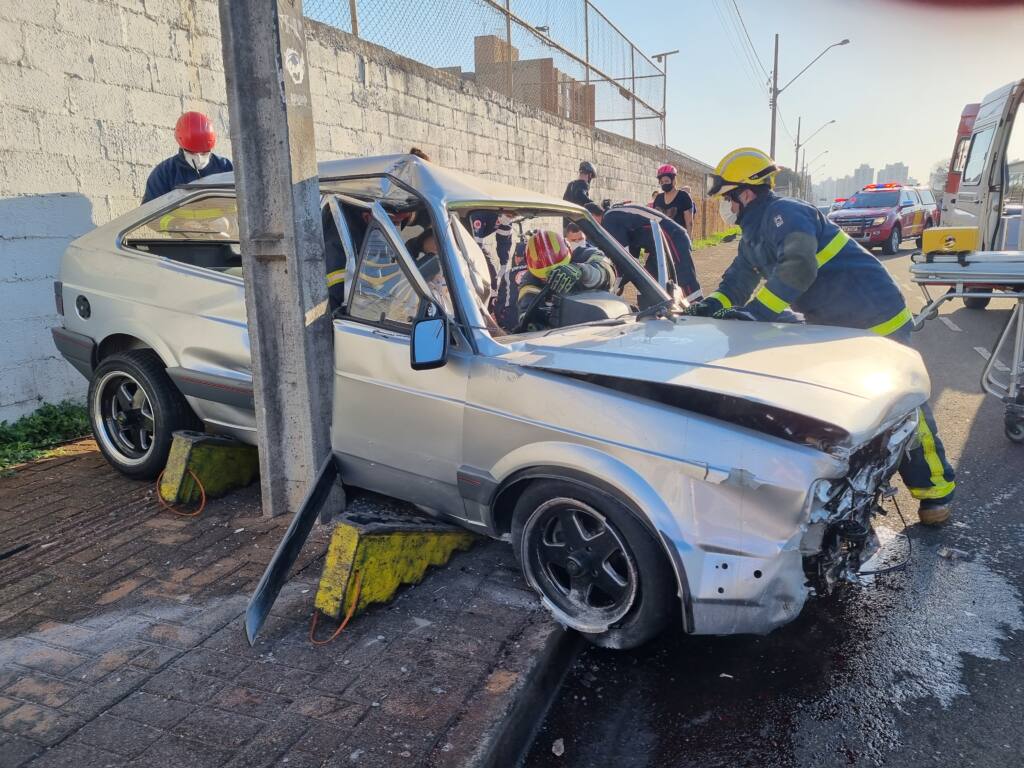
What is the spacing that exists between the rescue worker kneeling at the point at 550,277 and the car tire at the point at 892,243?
1898cm

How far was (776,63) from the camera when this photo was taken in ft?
122

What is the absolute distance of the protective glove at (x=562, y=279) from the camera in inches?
149

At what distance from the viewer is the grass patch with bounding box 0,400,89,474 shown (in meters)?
4.98

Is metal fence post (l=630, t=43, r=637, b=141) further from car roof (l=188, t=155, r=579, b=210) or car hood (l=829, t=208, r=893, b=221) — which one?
car roof (l=188, t=155, r=579, b=210)

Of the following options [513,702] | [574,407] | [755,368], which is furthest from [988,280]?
[513,702]

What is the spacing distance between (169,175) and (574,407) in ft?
13.5

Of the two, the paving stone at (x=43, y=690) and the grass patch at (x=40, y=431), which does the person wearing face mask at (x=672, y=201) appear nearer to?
the grass patch at (x=40, y=431)

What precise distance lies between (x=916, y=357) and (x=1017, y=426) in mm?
2402

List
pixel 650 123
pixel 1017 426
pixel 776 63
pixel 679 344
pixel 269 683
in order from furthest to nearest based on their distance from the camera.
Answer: pixel 776 63
pixel 650 123
pixel 1017 426
pixel 679 344
pixel 269 683

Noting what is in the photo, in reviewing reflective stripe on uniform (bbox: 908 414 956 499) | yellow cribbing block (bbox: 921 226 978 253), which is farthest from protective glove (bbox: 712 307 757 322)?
yellow cribbing block (bbox: 921 226 978 253)

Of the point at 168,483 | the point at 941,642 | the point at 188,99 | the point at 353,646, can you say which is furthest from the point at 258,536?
the point at 188,99

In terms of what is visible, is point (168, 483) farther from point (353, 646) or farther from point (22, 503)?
point (353, 646)

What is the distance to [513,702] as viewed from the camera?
2.52 metres

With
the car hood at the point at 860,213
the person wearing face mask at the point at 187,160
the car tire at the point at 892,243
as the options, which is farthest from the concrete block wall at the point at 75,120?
the car tire at the point at 892,243
